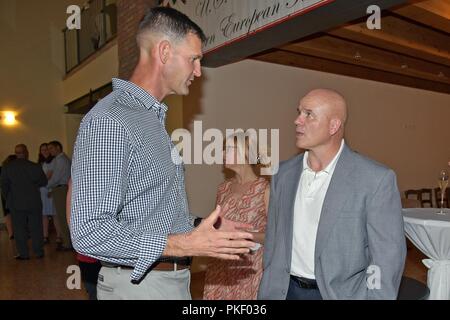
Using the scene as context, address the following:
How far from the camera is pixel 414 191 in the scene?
777cm

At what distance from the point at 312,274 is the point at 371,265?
0.27m

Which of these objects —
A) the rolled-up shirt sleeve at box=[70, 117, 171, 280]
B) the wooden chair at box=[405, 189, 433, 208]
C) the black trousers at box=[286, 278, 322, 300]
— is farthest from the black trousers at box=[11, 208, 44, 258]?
the wooden chair at box=[405, 189, 433, 208]

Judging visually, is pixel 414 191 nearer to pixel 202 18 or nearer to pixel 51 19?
pixel 202 18

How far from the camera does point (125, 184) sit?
1192mm

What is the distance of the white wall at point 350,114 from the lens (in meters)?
5.33

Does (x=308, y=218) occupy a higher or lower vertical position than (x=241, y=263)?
higher

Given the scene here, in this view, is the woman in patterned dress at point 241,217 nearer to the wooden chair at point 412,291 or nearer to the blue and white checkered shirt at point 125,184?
the wooden chair at point 412,291

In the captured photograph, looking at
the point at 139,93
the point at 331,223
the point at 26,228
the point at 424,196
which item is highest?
the point at 139,93

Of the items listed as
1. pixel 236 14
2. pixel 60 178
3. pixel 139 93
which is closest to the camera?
pixel 139 93

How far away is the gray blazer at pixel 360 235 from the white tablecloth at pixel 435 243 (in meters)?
1.40

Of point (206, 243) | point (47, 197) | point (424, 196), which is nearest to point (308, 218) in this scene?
point (206, 243)

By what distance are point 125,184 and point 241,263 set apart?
1.96 meters

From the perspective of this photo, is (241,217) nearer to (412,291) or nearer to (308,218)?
(308,218)
